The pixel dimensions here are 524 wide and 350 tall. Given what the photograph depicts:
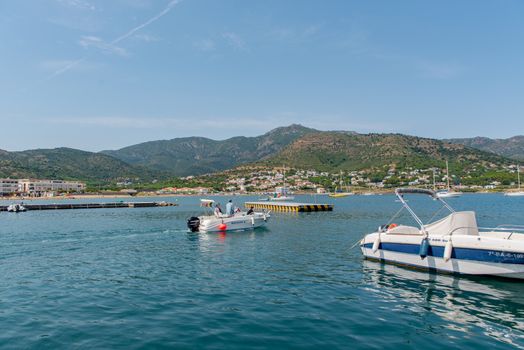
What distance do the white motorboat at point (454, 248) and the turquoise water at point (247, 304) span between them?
2.34 feet

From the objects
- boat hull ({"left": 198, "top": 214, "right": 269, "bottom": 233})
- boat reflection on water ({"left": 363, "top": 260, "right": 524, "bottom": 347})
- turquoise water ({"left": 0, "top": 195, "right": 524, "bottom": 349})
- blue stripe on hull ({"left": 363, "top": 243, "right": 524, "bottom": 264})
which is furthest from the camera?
boat hull ({"left": 198, "top": 214, "right": 269, "bottom": 233})

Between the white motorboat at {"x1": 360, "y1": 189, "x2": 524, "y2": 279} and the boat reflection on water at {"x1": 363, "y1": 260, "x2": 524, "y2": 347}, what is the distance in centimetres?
60

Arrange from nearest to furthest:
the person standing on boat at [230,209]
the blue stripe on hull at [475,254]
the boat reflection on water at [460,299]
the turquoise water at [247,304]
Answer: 1. the turquoise water at [247,304]
2. the boat reflection on water at [460,299]
3. the blue stripe on hull at [475,254]
4. the person standing on boat at [230,209]

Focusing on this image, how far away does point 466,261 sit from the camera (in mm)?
20000

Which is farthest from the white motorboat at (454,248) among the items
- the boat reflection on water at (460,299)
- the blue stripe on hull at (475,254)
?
the boat reflection on water at (460,299)

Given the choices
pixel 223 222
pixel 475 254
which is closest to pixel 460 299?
pixel 475 254

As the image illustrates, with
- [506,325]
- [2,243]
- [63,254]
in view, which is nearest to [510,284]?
[506,325]

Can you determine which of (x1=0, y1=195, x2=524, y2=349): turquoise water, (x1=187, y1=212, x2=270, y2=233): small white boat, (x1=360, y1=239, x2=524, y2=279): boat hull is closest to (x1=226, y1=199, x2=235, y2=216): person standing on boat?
(x1=187, y1=212, x2=270, y2=233): small white boat

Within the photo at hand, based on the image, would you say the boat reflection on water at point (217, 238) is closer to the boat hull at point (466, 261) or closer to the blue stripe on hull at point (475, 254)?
the boat hull at point (466, 261)

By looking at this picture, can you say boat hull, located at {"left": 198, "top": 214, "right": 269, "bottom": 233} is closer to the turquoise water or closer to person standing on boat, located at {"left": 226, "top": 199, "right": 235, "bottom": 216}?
person standing on boat, located at {"left": 226, "top": 199, "right": 235, "bottom": 216}

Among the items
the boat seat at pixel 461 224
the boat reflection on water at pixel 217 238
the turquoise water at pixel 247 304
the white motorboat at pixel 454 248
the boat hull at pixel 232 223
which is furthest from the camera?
the boat hull at pixel 232 223

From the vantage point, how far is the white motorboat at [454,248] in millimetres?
18875

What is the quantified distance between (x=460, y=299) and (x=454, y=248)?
4540 millimetres

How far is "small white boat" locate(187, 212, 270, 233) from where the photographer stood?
44.0 meters
